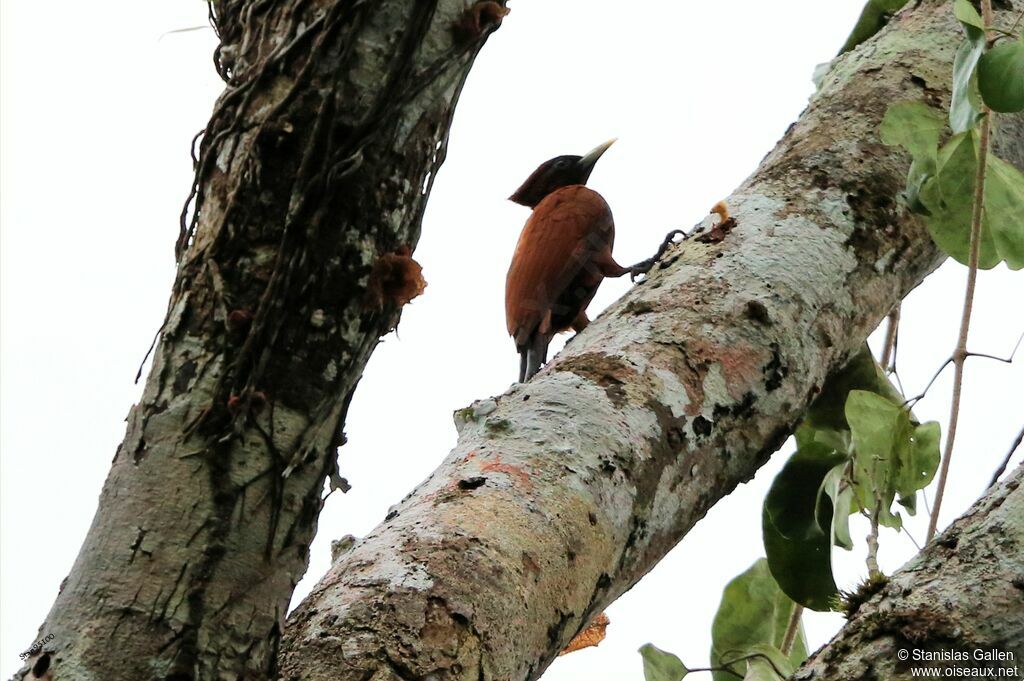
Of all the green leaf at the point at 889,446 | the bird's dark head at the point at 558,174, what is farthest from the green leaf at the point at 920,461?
the bird's dark head at the point at 558,174

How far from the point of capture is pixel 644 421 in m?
1.83

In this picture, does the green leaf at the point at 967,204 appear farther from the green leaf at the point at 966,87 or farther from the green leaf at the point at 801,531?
the green leaf at the point at 801,531

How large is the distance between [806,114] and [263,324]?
1.68 m

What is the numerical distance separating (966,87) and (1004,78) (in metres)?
0.12

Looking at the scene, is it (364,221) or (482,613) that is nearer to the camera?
(364,221)

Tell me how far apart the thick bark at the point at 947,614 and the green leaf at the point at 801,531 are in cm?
74

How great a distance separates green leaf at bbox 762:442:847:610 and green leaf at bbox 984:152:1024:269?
0.58 metres

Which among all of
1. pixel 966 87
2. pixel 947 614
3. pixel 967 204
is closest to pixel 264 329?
pixel 947 614

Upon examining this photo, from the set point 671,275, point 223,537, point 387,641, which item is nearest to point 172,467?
point 223,537

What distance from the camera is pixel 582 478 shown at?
170 centimetres

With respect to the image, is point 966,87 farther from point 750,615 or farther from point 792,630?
point 750,615

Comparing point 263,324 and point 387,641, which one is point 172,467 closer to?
point 263,324

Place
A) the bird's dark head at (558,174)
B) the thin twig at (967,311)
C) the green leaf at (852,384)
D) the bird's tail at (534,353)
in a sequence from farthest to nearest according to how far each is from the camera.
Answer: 1. the bird's dark head at (558,174)
2. the bird's tail at (534,353)
3. the green leaf at (852,384)
4. the thin twig at (967,311)

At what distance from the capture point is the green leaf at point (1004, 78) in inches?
70.9
